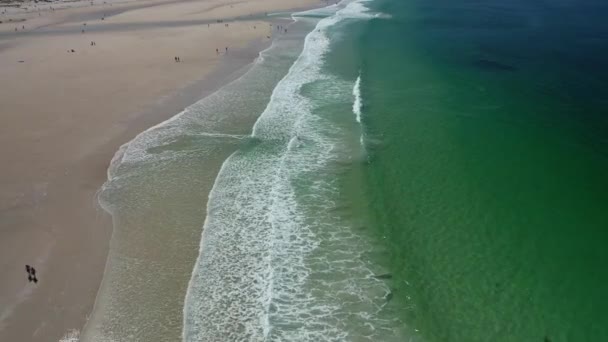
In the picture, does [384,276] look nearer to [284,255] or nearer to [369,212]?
[284,255]

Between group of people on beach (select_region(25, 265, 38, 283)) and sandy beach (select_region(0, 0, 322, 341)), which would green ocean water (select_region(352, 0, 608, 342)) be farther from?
group of people on beach (select_region(25, 265, 38, 283))

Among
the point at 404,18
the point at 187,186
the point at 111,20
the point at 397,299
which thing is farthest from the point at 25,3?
the point at 397,299

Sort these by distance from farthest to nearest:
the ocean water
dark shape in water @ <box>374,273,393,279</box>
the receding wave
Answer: dark shape in water @ <box>374,273,393,279</box> < the ocean water < the receding wave

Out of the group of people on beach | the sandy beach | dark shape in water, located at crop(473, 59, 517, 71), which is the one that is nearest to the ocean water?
the sandy beach

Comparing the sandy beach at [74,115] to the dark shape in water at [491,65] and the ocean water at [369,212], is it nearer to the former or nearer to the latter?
the ocean water at [369,212]

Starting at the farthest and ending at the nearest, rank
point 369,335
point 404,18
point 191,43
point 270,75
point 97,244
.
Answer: point 404,18 < point 191,43 < point 270,75 < point 97,244 < point 369,335

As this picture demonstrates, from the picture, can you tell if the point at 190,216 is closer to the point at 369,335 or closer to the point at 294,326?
the point at 294,326
